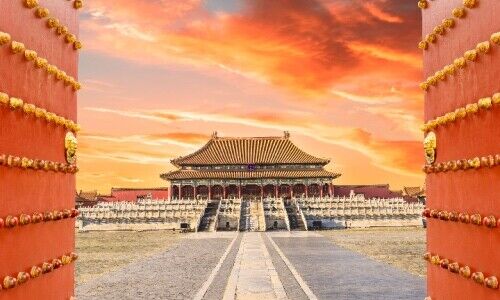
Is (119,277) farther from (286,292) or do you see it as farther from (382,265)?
(382,265)

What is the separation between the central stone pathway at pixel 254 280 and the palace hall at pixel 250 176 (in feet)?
129

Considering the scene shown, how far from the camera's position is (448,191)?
333 cm

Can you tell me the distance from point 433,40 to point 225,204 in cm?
3885

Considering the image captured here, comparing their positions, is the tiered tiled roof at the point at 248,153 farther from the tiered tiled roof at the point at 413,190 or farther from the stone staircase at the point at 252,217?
the stone staircase at the point at 252,217

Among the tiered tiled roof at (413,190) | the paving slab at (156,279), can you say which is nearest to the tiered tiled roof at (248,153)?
the tiered tiled roof at (413,190)

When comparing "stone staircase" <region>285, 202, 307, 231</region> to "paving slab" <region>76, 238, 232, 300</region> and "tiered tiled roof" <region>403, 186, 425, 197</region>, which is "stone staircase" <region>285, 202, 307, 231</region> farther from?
"tiered tiled roof" <region>403, 186, 425, 197</region>

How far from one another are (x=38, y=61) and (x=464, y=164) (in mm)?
2215

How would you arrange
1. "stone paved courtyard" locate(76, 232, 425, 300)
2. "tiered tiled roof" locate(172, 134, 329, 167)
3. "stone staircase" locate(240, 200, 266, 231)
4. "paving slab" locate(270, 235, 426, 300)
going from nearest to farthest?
1. "paving slab" locate(270, 235, 426, 300)
2. "stone paved courtyard" locate(76, 232, 425, 300)
3. "stone staircase" locate(240, 200, 266, 231)
4. "tiered tiled roof" locate(172, 134, 329, 167)

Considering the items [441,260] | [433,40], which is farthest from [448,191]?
[433,40]

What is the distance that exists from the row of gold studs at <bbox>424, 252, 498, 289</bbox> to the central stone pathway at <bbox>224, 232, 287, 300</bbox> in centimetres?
657

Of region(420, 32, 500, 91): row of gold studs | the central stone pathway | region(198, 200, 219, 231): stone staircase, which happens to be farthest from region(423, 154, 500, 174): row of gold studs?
region(198, 200, 219, 231): stone staircase

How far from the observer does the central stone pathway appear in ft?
33.9

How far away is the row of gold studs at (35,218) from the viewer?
8.45 feet

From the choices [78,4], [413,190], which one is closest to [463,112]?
[78,4]
